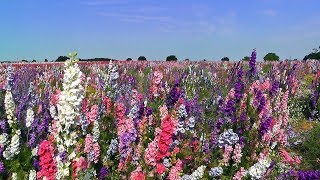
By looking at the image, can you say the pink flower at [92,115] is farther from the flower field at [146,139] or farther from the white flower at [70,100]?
the white flower at [70,100]

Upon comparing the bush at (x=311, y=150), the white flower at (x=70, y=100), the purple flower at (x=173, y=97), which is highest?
the white flower at (x=70, y=100)

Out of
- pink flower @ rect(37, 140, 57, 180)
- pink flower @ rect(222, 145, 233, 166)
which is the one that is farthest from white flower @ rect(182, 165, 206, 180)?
pink flower @ rect(37, 140, 57, 180)

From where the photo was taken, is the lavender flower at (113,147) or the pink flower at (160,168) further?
the lavender flower at (113,147)

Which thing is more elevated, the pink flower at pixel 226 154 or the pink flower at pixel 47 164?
the pink flower at pixel 47 164

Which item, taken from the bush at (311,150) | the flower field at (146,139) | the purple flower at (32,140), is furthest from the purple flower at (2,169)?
the bush at (311,150)

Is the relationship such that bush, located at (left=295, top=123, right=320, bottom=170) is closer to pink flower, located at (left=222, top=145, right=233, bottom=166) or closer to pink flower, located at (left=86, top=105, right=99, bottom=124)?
pink flower, located at (left=222, top=145, right=233, bottom=166)

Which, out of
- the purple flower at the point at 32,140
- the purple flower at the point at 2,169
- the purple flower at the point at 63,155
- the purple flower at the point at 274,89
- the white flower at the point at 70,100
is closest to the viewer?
the white flower at the point at 70,100

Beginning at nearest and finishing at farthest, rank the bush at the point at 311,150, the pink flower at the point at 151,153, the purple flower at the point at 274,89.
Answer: the pink flower at the point at 151,153 → the bush at the point at 311,150 → the purple flower at the point at 274,89

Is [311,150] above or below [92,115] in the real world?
below

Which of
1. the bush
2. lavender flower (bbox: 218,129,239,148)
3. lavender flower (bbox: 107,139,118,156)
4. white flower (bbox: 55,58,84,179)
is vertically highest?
white flower (bbox: 55,58,84,179)

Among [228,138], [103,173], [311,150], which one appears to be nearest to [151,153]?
[103,173]

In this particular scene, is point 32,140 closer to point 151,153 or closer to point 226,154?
point 151,153

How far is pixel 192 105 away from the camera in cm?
709

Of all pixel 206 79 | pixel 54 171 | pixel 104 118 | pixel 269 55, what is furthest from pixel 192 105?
pixel 269 55
